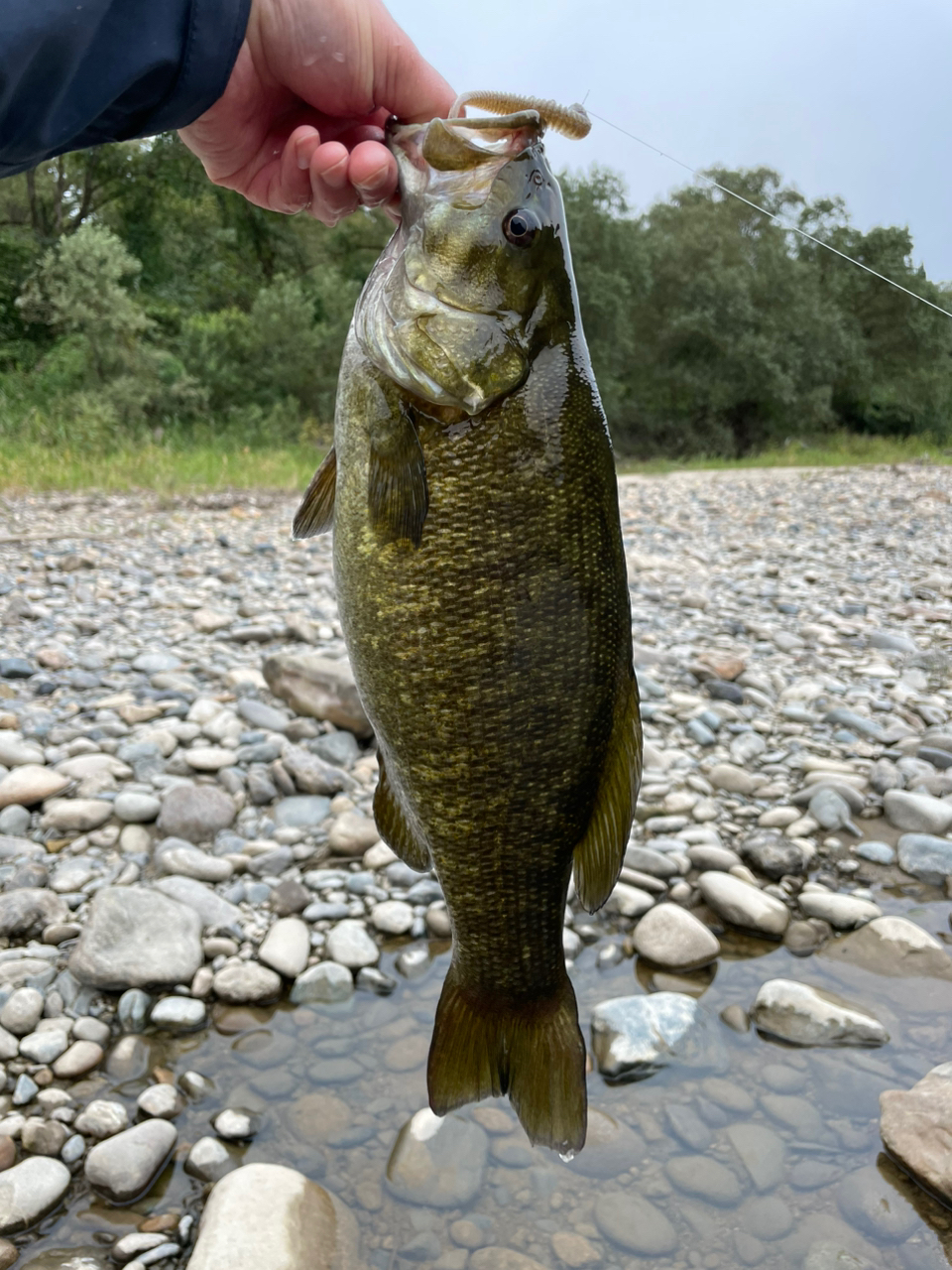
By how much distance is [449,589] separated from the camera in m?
1.68

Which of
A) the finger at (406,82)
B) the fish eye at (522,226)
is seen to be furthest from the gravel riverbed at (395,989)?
the finger at (406,82)

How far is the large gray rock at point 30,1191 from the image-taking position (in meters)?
2.39

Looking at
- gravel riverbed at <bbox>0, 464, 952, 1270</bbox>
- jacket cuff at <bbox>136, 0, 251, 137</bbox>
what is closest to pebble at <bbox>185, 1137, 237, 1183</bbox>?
gravel riverbed at <bbox>0, 464, 952, 1270</bbox>

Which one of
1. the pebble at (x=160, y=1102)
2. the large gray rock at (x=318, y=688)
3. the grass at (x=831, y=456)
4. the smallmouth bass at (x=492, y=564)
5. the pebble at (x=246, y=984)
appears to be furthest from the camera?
the grass at (x=831, y=456)

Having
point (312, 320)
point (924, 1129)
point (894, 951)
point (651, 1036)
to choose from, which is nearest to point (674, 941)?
point (651, 1036)

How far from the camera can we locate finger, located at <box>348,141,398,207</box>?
1.98 m

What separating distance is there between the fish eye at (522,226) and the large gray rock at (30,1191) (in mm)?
2612

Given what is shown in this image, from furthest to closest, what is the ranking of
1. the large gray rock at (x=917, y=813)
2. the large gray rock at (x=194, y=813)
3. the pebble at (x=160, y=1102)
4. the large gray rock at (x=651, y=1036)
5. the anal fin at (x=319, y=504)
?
the large gray rock at (x=917, y=813) → the large gray rock at (x=194, y=813) → the large gray rock at (x=651, y=1036) → the pebble at (x=160, y=1102) → the anal fin at (x=319, y=504)

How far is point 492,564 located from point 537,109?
93 cm

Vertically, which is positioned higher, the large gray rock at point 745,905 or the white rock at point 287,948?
the large gray rock at point 745,905

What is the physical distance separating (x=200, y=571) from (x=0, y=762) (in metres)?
3.89

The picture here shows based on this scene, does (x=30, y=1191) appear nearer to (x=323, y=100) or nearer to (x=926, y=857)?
(x=323, y=100)

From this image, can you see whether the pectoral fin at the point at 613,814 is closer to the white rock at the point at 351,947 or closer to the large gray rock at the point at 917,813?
the white rock at the point at 351,947

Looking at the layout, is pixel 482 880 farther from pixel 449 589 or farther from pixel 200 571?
pixel 200 571
